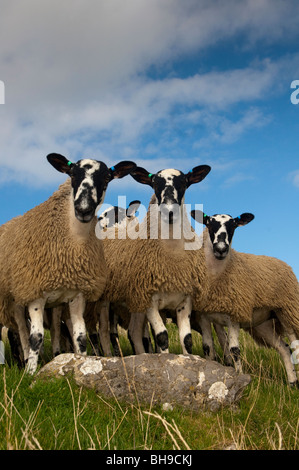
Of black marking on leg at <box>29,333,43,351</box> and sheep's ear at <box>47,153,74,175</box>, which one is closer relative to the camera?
black marking on leg at <box>29,333,43,351</box>

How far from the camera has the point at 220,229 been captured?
29.8 feet

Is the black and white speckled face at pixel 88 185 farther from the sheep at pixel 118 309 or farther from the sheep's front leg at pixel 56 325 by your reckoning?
the sheep's front leg at pixel 56 325

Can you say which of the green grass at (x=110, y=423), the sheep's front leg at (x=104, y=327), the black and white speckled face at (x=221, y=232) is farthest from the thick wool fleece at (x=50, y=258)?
the black and white speckled face at (x=221, y=232)

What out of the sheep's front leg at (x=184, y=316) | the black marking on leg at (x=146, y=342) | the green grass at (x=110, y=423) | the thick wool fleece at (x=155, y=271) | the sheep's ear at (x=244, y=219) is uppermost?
the sheep's ear at (x=244, y=219)

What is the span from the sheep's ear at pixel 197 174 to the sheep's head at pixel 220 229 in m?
1.11

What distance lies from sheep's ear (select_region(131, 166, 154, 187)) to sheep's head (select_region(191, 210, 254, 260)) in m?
1.71

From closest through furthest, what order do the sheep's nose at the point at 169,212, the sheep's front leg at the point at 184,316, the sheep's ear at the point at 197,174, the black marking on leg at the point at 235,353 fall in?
the sheep's nose at the point at 169,212 < the sheep's front leg at the point at 184,316 < the sheep's ear at the point at 197,174 < the black marking on leg at the point at 235,353

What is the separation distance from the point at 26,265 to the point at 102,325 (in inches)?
120

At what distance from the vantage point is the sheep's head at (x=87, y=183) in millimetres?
6766

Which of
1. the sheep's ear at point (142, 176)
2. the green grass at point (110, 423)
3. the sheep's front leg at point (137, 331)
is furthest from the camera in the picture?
the sheep's front leg at point (137, 331)

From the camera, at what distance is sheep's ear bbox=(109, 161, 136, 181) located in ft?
25.1

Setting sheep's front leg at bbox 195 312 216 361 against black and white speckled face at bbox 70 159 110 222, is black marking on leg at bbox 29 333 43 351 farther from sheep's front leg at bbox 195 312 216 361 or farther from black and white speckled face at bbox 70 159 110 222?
sheep's front leg at bbox 195 312 216 361

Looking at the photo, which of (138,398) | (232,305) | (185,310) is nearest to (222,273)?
(232,305)

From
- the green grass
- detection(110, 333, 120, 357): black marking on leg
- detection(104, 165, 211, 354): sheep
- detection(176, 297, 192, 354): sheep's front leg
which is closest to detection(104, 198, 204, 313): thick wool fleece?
detection(104, 165, 211, 354): sheep
